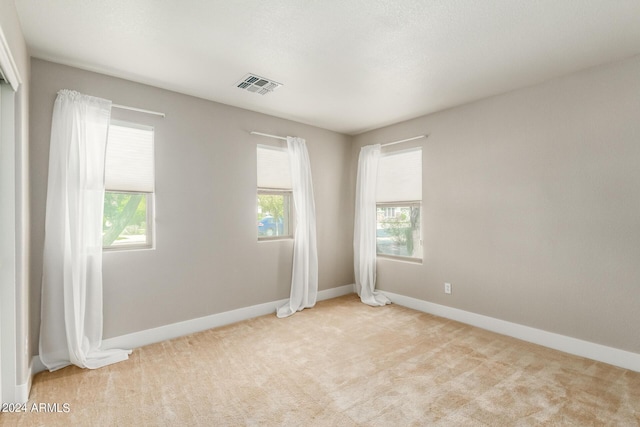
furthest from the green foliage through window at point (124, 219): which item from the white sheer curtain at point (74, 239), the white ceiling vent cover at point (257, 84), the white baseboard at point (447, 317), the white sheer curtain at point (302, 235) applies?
the white sheer curtain at point (302, 235)

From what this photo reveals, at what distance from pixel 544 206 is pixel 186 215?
3.68m

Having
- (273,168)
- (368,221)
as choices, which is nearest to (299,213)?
(273,168)

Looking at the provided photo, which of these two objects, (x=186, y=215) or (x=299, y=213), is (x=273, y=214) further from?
(x=186, y=215)

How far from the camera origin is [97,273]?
2.65 meters

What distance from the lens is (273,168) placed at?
407cm

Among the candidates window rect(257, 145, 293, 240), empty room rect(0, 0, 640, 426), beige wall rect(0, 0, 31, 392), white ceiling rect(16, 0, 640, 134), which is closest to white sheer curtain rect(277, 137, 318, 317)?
empty room rect(0, 0, 640, 426)

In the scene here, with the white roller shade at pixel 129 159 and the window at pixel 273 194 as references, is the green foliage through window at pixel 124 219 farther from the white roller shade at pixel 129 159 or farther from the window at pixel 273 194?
the window at pixel 273 194

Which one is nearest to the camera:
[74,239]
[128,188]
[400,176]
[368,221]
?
[74,239]

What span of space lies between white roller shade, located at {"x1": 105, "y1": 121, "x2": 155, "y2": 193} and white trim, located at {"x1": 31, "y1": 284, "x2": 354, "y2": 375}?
1.42m

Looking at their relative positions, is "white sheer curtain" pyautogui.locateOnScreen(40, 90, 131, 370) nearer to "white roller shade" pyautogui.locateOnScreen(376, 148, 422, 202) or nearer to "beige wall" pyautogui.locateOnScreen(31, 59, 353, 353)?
"beige wall" pyautogui.locateOnScreen(31, 59, 353, 353)

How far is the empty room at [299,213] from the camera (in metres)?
2.01

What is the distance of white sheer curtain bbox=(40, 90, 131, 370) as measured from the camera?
2.49m

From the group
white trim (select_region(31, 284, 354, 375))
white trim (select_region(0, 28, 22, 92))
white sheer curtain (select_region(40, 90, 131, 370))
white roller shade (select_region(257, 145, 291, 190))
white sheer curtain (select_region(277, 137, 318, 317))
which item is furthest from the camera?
white sheer curtain (select_region(277, 137, 318, 317))

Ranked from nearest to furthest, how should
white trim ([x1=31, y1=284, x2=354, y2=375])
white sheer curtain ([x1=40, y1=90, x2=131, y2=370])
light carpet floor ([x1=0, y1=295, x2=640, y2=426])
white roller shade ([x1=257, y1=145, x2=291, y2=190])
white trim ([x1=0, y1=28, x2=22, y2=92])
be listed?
white trim ([x1=0, y1=28, x2=22, y2=92])
light carpet floor ([x1=0, y1=295, x2=640, y2=426])
white sheer curtain ([x1=40, y1=90, x2=131, y2=370])
white trim ([x1=31, y1=284, x2=354, y2=375])
white roller shade ([x1=257, y1=145, x2=291, y2=190])
